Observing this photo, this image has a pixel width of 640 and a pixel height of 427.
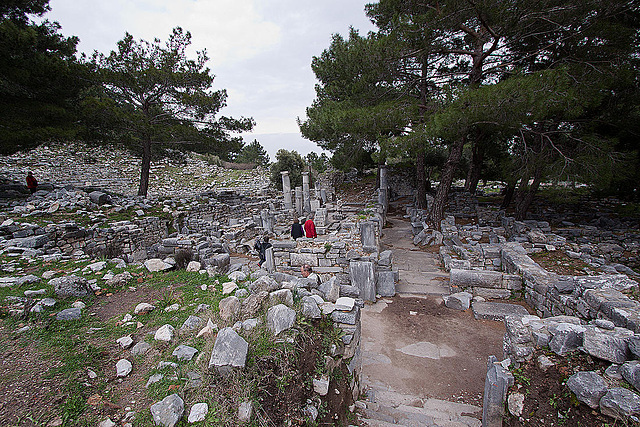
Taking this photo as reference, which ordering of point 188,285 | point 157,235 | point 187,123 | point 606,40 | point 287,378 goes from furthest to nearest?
point 187,123 < point 157,235 < point 606,40 < point 188,285 < point 287,378

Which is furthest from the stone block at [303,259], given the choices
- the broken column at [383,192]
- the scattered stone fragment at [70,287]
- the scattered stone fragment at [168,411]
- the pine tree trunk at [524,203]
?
the broken column at [383,192]

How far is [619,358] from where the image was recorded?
3.00m

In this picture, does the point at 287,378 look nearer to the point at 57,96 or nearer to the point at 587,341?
the point at 587,341

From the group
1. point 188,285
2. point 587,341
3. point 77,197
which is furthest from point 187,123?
point 587,341

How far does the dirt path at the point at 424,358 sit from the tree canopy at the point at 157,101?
1438 cm

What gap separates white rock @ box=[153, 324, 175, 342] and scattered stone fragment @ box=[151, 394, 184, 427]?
988 millimetres

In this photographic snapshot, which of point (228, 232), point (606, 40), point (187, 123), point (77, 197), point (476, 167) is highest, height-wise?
point (606, 40)

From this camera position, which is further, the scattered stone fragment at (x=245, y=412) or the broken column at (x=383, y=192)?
the broken column at (x=383, y=192)

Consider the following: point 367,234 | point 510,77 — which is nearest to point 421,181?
point 510,77

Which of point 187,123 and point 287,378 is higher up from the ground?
point 187,123

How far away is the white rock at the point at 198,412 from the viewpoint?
7.63 feet

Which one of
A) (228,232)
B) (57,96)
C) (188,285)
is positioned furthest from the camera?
(228,232)

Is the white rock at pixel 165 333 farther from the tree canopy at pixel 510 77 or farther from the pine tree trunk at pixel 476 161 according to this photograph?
the pine tree trunk at pixel 476 161

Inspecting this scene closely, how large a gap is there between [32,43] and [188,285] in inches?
466
